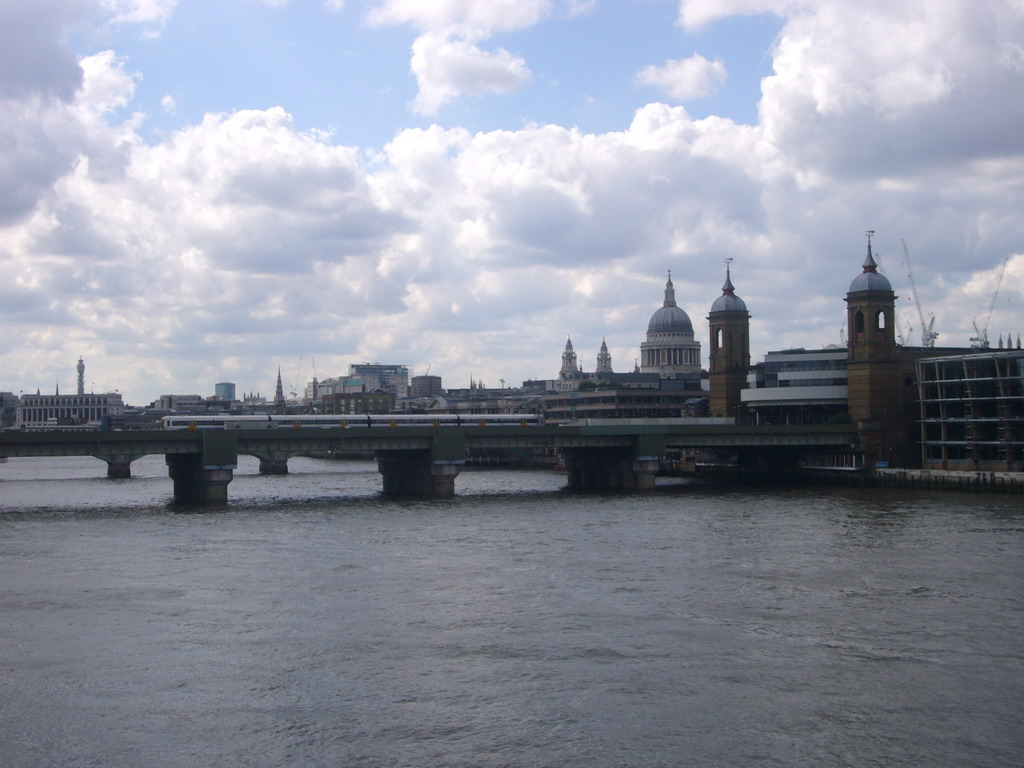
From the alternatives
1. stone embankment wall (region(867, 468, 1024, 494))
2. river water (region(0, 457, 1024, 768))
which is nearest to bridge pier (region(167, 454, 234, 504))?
river water (region(0, 457, 1024, 768))

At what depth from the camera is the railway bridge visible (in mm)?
102938

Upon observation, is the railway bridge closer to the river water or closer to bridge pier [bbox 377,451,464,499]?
bridge pier [bbox 377,451,464,499]

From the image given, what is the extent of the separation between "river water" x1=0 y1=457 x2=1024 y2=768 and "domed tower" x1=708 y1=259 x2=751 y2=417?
78026 mm

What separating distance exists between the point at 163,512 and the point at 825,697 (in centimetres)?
7210

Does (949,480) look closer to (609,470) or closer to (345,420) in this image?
(609,470)

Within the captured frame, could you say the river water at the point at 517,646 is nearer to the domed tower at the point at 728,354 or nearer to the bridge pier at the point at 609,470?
the bridge pier at the point at 609,470

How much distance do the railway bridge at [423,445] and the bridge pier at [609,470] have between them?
11 cm

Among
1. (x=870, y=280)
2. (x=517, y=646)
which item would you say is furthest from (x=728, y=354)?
(x=517, y=646)

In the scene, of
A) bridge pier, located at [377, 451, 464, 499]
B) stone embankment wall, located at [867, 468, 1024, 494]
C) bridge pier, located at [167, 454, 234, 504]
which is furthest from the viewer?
bridge pier, located at [377, 451, 464, 499]

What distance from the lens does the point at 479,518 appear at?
288ft

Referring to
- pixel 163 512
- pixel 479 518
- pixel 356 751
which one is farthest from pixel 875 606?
pixel 163 512

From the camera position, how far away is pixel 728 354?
158 m

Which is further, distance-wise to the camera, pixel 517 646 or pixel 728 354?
pixel 728 354

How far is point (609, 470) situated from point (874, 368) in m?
31.6
